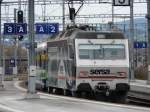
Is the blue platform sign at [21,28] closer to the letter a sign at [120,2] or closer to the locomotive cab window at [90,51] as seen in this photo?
the letter a sign at [120,2]

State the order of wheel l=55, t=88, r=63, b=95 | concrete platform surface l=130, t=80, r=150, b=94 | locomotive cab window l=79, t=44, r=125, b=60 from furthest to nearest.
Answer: concrete platform surface l=130, t=80, r=150, b=94, wheel l=55, t=88, r=63, b=95, locomotive cab window l=79, t=44, r=125, b=60

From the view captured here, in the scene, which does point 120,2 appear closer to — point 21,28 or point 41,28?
point 21,28

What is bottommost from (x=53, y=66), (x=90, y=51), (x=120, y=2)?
(x=53, y=66)

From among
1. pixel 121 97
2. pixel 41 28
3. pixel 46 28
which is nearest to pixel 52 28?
pixel 46 28

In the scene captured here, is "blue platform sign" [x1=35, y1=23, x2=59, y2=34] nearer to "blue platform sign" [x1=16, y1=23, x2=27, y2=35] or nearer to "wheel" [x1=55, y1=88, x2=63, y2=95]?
"blue platform sign" [x1=16, y1=23, x2=27, y2=35]

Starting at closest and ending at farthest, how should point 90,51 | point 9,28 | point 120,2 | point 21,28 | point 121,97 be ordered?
point 90,51 < point 121,97 < point 21,28 < point 120,2 < point 9,28

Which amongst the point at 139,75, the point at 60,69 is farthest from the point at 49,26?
the point at 60,69

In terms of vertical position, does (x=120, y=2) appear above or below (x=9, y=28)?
above

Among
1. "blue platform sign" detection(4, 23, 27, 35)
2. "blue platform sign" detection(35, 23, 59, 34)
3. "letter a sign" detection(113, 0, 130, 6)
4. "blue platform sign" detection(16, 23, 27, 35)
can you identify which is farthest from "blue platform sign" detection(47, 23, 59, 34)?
"letter a sign" detection(113, 0, 130, 6)

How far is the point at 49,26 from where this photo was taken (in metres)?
51.1

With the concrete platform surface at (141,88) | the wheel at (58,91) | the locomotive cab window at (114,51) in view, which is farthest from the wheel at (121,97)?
the concrete platform surface at (141,88)

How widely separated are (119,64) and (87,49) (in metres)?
1.59

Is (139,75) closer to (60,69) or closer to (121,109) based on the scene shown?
(60,69)

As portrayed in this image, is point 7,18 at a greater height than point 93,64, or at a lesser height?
greater
